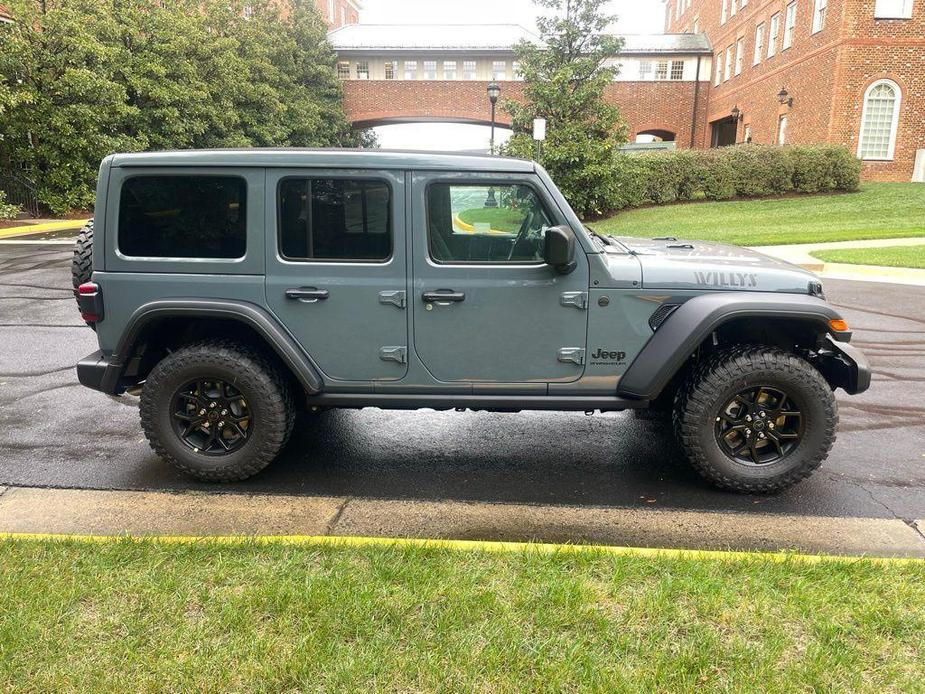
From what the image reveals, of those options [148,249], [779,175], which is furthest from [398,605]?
[779,175]

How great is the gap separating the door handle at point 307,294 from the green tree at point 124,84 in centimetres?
1677

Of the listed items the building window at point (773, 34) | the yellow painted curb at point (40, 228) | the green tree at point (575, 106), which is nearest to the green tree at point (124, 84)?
the yellow painted curb at point (40, 228)

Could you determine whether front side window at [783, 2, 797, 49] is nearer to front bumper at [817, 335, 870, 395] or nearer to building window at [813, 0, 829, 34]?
building window at [813, 0, 829, 34]

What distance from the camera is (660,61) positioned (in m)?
38.2

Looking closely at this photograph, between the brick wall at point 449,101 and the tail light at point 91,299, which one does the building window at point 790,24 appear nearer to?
the brick wall at point 449,101

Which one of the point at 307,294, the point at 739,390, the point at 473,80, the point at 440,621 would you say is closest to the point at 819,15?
the point at 473,80

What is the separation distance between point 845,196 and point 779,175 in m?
2.09

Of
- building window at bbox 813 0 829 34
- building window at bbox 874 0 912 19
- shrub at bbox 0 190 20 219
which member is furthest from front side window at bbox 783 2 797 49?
shrub at bbox 0 190 20 219

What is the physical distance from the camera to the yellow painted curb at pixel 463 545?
3.11m

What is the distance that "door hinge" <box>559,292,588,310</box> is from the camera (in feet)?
12.5

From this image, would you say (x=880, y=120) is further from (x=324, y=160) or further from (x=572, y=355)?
(x=324, y=160)

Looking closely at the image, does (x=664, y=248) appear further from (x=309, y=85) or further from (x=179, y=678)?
(x=309, y=85)

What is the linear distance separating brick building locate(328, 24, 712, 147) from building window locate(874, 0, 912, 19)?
47.2 feet

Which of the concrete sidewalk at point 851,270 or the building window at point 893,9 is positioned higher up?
the building window at point 893,9
